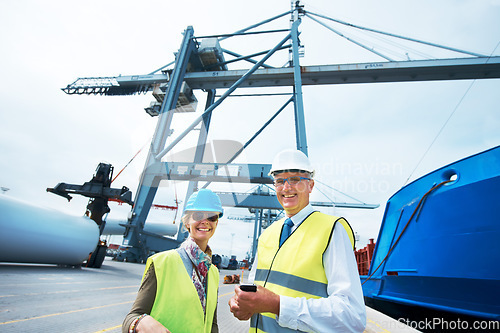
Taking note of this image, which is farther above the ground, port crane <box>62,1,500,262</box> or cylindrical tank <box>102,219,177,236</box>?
port crane <box>62,1,500,262</box>

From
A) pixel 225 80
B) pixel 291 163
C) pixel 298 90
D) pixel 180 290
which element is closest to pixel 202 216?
pixel 180 290

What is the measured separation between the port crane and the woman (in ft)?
31.6

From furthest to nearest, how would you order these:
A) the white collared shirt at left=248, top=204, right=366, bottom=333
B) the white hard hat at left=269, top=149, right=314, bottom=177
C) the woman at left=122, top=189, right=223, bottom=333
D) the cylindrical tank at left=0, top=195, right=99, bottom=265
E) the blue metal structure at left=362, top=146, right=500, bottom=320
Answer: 1. the cylindrical tank at left=0, top=195, right=99, bottom=265
2. the blue metal structure at left=362, top=146, right=500, bottom=320
3. the white hard hat at left=269, top=149, right=314, bottom=177
4. the woman at left=122, top=189, right=223, bottom=333
5. the white collared shirt at left=248, top=204, right=366, bottom=333

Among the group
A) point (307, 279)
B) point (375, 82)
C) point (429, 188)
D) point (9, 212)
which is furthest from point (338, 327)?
point (375, 82)

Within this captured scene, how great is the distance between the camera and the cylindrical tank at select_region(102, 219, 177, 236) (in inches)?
1752

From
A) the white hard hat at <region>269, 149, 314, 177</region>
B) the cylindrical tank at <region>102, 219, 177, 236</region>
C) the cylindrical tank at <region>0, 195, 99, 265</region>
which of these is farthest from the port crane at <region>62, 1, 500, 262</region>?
the cylindrical tank at <region>102, 219, 177, 236</region>

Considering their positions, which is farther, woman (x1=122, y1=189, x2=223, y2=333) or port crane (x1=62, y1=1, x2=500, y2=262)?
port crane (x1=62, y1=1, x2=500, y2=262)

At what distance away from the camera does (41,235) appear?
8.21 meters

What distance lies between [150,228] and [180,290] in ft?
163

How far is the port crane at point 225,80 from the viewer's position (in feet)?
41.3

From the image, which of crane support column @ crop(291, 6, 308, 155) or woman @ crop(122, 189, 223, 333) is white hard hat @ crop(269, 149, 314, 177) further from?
crane support column @ crop(291, 6, 308, 155)

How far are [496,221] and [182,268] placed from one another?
416 cm

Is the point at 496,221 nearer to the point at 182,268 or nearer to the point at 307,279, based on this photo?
the point at 307,279

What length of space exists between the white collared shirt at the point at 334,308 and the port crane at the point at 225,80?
9.84m
